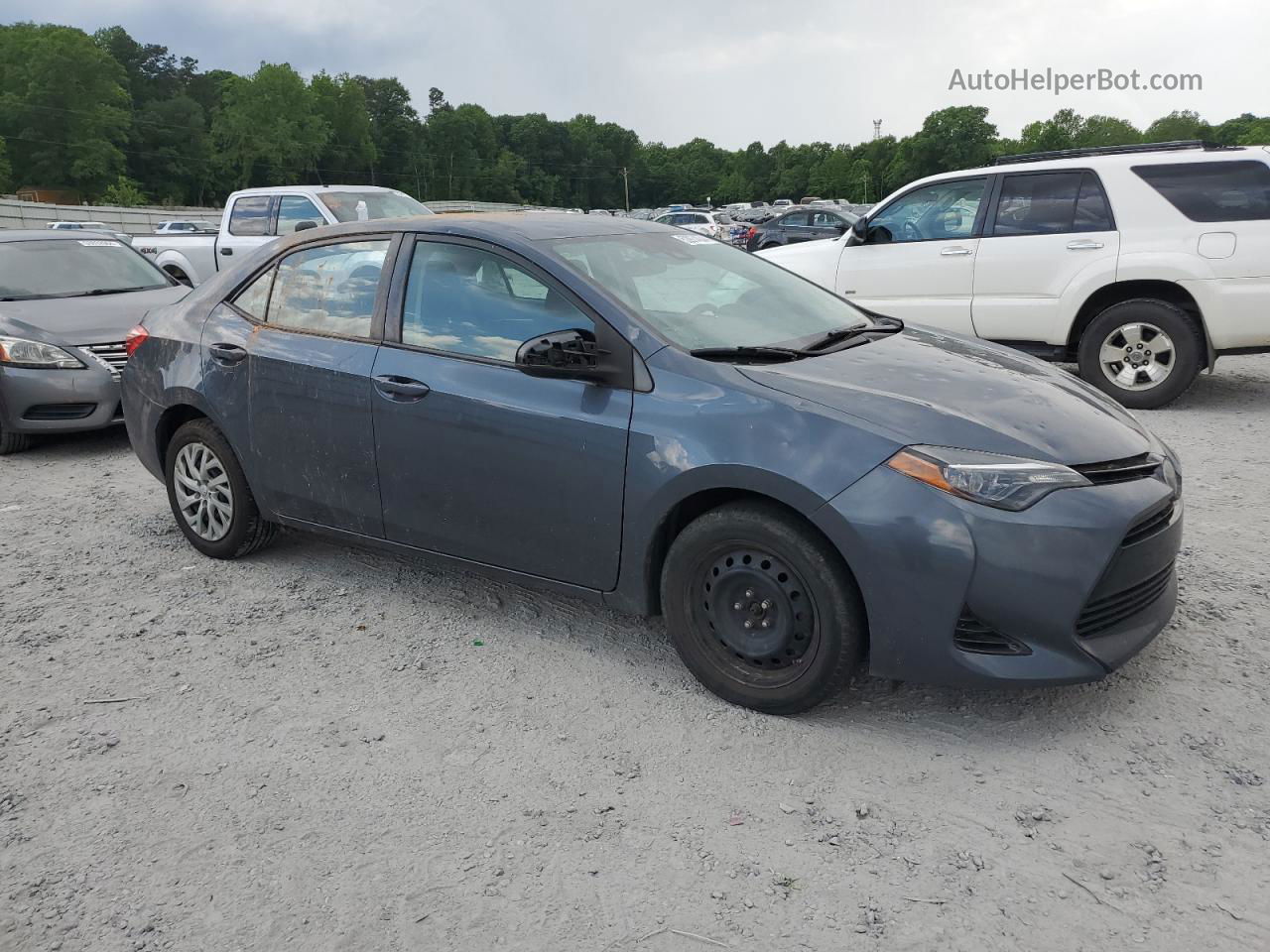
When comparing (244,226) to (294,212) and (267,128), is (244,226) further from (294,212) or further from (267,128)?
(267,128)

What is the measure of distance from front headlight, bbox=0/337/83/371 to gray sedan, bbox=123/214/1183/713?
320 centimetres

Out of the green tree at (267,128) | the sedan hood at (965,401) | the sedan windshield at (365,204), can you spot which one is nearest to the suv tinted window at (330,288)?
the sedan hood at (965,401)

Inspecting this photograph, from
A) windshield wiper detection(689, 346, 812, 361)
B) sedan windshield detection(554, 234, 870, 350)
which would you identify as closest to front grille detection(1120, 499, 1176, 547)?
windshield wiper detection(689, 346, 812, 361)

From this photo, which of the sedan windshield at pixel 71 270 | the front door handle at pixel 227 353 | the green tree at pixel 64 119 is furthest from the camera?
the green tree at pixel 64 119

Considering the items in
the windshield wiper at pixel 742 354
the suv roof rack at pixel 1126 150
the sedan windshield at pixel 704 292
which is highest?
the suv roof rack at pixel 1126 150

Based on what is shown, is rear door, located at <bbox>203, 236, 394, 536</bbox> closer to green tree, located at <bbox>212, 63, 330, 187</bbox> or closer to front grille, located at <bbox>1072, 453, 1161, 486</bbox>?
front grille, located at <bbox>1072, 453, 1161, 486</bbox>

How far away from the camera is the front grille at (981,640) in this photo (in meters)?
3.14

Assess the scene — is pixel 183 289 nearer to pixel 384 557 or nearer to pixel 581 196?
pixel 384 557

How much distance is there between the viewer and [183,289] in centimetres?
908

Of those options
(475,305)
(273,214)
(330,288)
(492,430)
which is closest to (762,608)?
(492,430)

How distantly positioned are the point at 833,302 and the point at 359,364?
2.09m

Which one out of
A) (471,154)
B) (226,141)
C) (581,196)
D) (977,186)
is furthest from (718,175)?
(977,186)

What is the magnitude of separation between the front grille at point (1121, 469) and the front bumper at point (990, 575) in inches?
1.9

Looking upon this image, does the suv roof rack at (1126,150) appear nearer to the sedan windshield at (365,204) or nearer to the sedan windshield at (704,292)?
the sedan windshield at (704,292)
